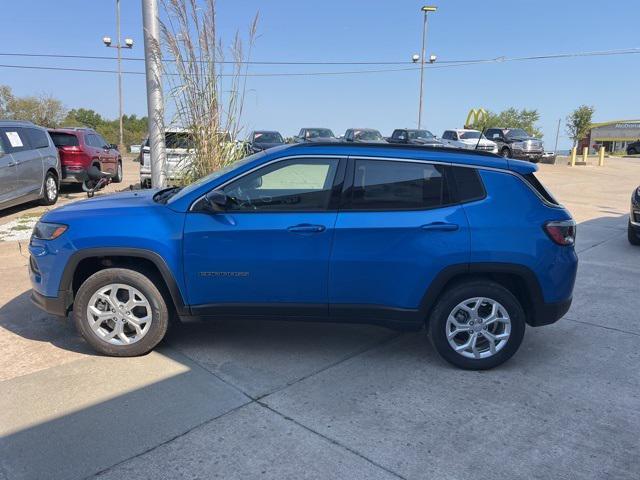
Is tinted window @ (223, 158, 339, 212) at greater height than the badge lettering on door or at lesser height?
greater

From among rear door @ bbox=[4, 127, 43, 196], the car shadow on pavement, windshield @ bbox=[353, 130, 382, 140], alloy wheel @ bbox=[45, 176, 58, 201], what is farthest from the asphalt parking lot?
windshield @ bbox=[353, 130, 382, 140]

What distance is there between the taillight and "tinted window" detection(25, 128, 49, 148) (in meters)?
9.83

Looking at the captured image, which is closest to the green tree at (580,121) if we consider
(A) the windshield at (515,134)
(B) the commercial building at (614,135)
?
(B) the commercial building at (614,135)

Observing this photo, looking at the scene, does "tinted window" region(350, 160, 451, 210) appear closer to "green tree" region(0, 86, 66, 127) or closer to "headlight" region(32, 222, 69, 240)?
"headlight" region(32, 222, 69, 240)

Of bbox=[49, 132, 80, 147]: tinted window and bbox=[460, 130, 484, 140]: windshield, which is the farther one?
bbox=[460, 130, 484, 140]: windshield

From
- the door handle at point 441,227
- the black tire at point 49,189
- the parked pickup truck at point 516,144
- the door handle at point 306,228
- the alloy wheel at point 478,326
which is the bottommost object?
the alloy wheel at point 478,326

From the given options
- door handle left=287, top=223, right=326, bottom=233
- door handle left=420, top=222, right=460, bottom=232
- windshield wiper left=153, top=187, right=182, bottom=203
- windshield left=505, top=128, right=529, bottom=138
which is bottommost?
door handle left=287, top=223, right=326, bottom=233

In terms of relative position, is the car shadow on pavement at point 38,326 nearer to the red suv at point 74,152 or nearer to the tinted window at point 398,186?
the tinted window at point 398,186

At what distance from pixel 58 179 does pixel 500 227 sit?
1026 cm

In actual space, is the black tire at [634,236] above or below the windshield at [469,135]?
below

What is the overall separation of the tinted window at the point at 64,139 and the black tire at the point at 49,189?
1.94m

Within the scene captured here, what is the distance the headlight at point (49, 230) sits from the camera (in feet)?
12.8

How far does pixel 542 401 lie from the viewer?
3473 millimetres

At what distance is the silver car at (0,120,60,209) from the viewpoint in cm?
921
